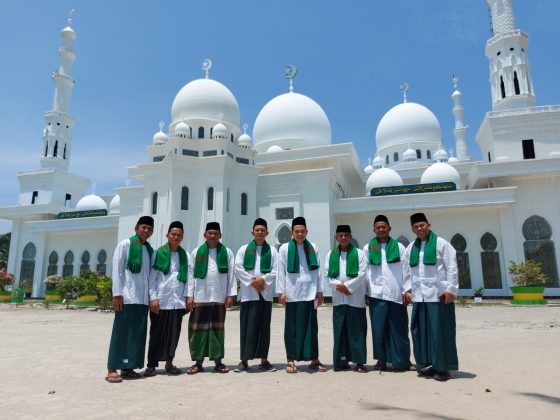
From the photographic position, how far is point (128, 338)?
4.13 meters

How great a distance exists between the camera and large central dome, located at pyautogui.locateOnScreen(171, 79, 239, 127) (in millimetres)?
20875

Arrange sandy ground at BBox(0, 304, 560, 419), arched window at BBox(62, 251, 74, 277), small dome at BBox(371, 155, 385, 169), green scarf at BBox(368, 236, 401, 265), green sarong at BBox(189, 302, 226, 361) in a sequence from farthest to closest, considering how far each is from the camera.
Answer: small dome at BBox(371, 155, 385, 169), arched window at BBox(62, 251, 74, 277), green scarf at BBox(368, 236, 401, 265), green sarong at BBox(189, 302, 226, 361), sandy ground at BBox(0, 304, 560, 419)

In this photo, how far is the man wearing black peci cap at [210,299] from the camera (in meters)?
4.34

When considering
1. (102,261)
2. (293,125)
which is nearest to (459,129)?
(293,125)

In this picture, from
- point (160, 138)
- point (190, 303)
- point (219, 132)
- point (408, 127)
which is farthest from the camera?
point (408, 127)

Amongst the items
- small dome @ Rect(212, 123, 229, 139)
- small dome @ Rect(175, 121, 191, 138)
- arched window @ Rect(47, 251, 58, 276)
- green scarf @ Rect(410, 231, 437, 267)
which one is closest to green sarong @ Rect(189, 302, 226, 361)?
green scarf @ Rect(410, 231, 437, 267)

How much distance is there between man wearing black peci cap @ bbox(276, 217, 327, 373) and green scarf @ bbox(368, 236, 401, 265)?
0.65 m

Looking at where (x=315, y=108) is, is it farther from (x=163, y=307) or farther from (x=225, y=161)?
(x=163, y=307)

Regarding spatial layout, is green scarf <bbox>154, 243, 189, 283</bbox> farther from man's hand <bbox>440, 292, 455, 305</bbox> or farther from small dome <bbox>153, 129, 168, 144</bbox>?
small dome <bbox>153, 129, 168, 144</bbox>

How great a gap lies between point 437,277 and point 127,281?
3.33 m

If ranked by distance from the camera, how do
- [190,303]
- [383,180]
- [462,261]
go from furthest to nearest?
1. [383,180]
2. [462,261]
3. [190,303]

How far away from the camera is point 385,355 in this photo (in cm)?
436

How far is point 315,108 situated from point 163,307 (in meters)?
22.3

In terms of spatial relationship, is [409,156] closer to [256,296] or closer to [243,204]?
[243,204]
